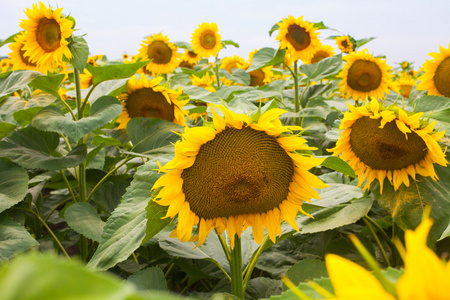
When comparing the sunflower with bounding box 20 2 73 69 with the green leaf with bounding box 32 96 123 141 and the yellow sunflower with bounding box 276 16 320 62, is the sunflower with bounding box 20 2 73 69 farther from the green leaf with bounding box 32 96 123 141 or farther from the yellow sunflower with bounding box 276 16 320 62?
the yellow sunflower with bounding box 276 16 320 62

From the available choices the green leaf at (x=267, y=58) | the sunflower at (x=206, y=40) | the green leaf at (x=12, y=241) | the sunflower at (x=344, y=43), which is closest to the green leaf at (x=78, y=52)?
the green leaf at (x=12, y=241)

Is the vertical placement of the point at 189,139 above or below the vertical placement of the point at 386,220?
above

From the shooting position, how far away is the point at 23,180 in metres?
1.47

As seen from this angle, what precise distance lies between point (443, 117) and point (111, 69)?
1481mm

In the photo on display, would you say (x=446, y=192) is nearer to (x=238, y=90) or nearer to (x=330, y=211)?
(x=330, y=211)

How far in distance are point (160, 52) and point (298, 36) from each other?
4.39 feet

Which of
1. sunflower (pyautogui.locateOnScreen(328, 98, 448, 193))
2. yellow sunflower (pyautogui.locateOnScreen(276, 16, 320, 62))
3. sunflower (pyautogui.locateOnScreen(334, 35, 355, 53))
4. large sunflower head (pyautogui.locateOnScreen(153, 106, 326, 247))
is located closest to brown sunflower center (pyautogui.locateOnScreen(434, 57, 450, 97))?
yellow sunflower (pyautogui.locateOnScreen(276, 16, 320, 62))

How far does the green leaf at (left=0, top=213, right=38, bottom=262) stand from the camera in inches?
47.5

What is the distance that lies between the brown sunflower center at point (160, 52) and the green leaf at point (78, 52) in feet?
6.27

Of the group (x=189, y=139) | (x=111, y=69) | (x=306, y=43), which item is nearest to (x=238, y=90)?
(x=306, y=43)

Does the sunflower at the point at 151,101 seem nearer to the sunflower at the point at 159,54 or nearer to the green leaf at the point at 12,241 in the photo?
the green leaf at the point at 12,241

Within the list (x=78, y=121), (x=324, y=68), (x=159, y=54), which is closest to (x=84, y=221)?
(x=78, y=121)

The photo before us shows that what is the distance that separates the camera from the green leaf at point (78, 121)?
1434 mm

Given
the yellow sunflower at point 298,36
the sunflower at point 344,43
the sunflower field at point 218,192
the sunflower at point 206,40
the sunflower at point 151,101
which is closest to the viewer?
the sunflower field at point 218,192
